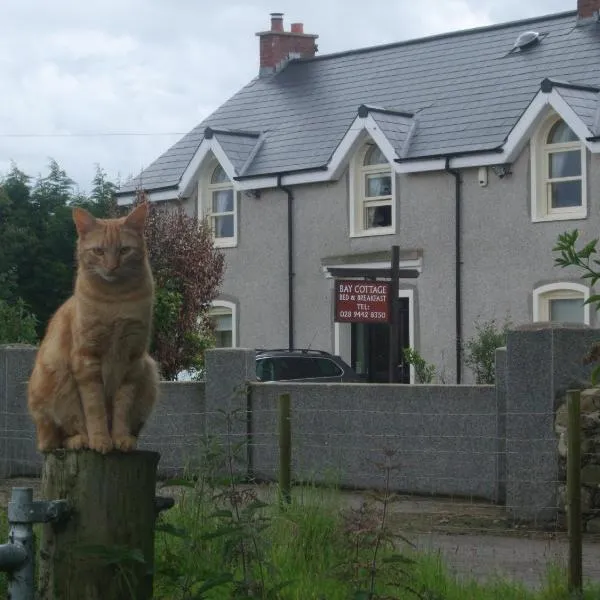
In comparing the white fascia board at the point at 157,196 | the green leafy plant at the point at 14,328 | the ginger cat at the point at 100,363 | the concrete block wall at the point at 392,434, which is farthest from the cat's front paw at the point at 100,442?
the white fascia board at the point at 157,196

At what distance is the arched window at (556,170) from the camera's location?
100ft

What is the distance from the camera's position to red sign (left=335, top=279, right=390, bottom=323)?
22609 mm

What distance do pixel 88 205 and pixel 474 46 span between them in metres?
16.4

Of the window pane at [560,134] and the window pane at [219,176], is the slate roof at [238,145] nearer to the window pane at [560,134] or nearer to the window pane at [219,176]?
the window pane at [219,176]

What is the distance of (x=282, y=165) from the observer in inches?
1385

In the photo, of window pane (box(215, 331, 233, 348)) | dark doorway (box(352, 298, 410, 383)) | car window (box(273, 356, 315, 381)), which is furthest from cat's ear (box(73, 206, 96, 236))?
window pane (box(215, 331, 233, 348))

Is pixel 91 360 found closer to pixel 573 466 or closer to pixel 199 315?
pixel 573 466

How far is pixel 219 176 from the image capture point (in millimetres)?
37438

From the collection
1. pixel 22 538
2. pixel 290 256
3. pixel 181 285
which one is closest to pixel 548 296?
pixel 290 256

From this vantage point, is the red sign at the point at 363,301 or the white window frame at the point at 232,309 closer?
the red sign at the point at 363,301

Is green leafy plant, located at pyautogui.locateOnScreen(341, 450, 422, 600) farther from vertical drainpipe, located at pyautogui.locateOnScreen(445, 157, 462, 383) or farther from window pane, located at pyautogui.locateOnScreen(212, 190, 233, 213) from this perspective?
window pane, located at pyautogui.locateOnScreen(212, 190, 233, 213)

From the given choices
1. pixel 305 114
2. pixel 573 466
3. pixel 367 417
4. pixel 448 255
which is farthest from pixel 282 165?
pixel 573 466

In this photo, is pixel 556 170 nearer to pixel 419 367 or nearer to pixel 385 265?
pixel 385 265

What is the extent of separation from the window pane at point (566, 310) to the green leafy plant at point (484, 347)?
977 millimetres
